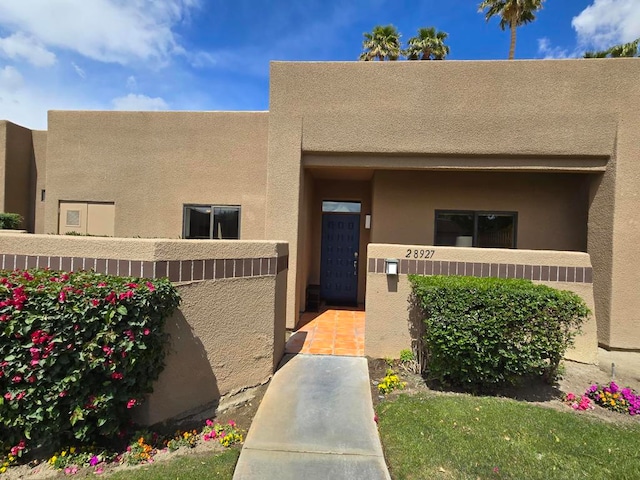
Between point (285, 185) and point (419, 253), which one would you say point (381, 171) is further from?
point (419, 253)

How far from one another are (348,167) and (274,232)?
204 cm

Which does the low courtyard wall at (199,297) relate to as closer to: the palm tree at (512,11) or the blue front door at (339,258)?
the blue front door at (339,258)

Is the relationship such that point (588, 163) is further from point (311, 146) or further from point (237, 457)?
point (237, 457)

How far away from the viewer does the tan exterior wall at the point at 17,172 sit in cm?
883

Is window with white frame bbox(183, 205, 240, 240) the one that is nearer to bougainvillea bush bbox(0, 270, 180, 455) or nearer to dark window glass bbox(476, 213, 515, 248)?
bougainvillea bush bbox(0, 270, 180, 455)

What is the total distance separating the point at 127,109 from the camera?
25.6ft

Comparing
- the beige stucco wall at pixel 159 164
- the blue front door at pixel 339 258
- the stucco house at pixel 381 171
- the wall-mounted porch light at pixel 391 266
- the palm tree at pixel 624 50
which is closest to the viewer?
the wall-mounted porch light at pixel 391 266

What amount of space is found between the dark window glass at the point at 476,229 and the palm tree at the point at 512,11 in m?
16.8

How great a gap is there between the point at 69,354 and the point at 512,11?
24112 mm

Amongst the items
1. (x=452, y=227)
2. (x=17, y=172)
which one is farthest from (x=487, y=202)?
(x=17, y=172)

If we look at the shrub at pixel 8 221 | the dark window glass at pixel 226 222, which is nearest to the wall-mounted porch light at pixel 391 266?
the dark window glass at pixel 226 222

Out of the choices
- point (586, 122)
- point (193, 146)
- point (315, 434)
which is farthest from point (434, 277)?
point (193, 146)

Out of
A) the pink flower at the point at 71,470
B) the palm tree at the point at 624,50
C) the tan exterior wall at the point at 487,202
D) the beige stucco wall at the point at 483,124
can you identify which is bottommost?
the pink flower at the point at 71,470

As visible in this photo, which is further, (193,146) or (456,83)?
(193,146)
